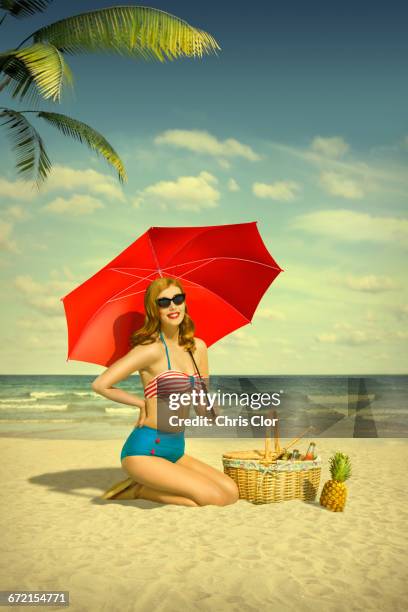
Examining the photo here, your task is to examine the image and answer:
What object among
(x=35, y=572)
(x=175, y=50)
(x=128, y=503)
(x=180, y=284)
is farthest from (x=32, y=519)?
(x=175, y=50)

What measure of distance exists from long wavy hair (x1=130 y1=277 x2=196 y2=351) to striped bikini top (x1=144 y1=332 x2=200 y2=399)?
0.84 feet

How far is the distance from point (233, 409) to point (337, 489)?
20997 millimetres

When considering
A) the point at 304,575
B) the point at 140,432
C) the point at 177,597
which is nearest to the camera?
the point at 177,597

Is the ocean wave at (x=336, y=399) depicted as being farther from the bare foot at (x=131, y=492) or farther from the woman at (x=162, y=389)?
the woman at (x=162, y=389)

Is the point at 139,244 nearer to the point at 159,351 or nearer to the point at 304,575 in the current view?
the point at 159,351

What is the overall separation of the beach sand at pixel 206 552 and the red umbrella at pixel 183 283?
4.70 ft

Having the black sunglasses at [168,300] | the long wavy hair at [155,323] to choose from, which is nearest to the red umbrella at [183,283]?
the long wavy hair at [155,323]

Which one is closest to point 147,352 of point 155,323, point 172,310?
point 155,323

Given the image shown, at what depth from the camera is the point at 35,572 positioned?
3939 mm

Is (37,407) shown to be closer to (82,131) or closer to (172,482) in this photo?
(82,131)

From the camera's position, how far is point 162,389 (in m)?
5.44

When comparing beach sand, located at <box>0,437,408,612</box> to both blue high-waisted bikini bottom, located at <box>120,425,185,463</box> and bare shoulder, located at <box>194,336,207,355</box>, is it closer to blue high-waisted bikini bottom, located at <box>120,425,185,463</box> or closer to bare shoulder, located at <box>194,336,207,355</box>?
blue high-waisted bikini bottom, located at <box>120,425,185,463</box>

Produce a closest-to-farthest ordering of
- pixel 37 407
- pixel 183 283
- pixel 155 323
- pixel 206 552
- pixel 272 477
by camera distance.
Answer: pixel 206 552 → pixel 155 323 → pixel 272 477 → pixel 183 283 → pixel 37 407

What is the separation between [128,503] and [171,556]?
1.73 metres
